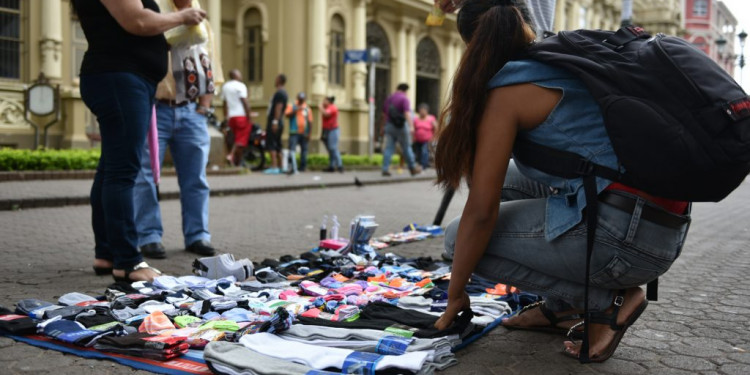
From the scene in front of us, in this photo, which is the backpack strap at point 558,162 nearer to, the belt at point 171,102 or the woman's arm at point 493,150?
the woman's arm at point 493,150

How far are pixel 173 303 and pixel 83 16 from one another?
1.84 metres

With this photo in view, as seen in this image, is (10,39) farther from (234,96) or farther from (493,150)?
(493,150)

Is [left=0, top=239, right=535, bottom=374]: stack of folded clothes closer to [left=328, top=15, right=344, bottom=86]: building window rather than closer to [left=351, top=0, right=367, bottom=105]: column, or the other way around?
[left=328, top=15, right=344, bottom=86]: building window

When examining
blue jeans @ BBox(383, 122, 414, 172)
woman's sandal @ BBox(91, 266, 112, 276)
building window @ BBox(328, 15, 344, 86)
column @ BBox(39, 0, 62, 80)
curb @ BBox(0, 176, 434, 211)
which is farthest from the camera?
building window @ BBox(328, 15, 344, 86)

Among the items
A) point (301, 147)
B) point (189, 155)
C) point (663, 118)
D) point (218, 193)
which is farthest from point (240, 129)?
point (663, 118)

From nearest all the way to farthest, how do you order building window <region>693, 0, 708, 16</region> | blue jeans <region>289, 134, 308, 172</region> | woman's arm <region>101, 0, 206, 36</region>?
woman's arm <region>101, 0, 206, 36</region>, blue jeans <region>289, 134, 308, 172</region>, building window <region>693, 0, 708, 16</region>

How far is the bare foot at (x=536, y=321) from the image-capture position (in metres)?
3.01

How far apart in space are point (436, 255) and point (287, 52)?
57.8 feet

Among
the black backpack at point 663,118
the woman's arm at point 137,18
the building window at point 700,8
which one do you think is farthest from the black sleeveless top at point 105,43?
the building window at point 700,8

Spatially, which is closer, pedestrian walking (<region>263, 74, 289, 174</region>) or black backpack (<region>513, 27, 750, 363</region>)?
black backpack (<region>513, 27, 750, 363</region>)

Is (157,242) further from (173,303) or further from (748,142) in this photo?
(748,142)

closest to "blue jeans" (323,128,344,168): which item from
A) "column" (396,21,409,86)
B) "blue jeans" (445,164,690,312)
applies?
"column" (396,21,409,86)

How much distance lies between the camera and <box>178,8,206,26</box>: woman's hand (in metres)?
4.24

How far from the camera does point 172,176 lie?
42.2 feet
